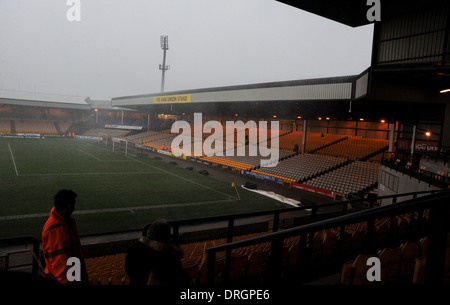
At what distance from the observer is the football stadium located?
13.4ft

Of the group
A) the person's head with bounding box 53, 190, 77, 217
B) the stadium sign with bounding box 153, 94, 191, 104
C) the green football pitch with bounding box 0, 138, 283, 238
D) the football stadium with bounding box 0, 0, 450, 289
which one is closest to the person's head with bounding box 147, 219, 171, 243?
the football stadium with bounding box 0, 0, 450, 289

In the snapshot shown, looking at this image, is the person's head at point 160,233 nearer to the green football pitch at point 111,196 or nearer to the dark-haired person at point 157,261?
the dark-haired person at point 157,261

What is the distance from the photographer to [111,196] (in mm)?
19156

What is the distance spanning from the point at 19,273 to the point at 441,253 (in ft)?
8.50

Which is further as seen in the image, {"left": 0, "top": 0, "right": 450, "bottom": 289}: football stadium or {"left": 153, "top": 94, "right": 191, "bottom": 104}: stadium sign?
{"left": 153, "top": 94, "right": 191, "bottom": 104}: stadium sign

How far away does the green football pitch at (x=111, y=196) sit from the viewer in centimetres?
1420

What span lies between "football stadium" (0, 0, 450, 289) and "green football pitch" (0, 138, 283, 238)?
0.38ft

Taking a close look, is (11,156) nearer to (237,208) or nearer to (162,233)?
(237,208)

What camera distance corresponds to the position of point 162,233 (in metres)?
2.88

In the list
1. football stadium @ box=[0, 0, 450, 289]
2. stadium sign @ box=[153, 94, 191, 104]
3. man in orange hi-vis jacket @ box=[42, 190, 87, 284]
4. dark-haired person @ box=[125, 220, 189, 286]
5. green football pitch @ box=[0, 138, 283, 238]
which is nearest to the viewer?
dark-haired person @ box=[125, 220, 189, 286]

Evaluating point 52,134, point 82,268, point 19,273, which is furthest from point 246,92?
point 52,134

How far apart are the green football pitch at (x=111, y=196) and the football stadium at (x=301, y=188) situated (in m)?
0.12

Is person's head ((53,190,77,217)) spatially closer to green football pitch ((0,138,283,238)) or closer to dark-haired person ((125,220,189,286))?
dark-haired person ((125,220,189,286))

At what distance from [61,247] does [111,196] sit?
54.1 ft
